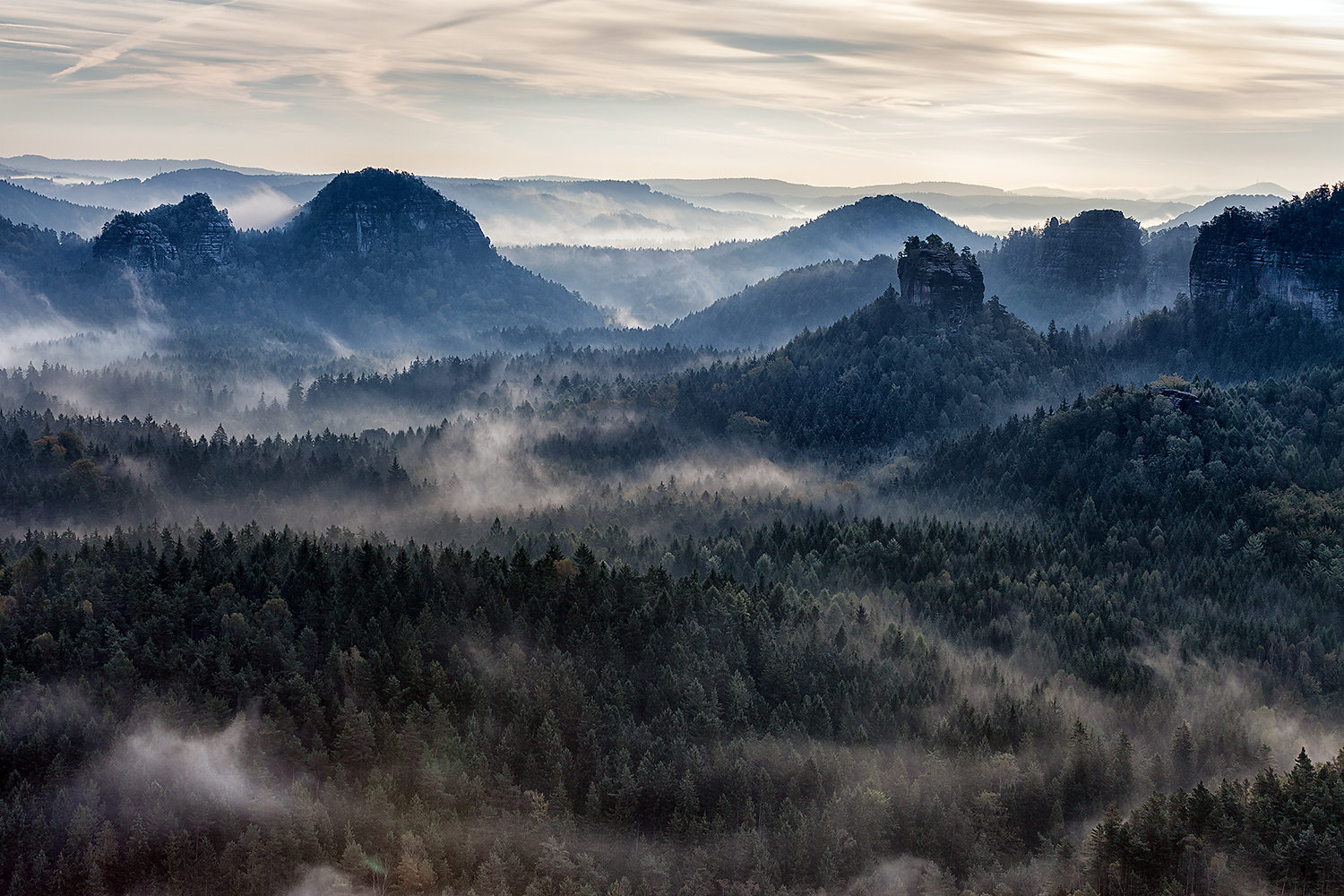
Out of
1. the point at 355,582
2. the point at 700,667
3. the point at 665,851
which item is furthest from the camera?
the point at 355,582

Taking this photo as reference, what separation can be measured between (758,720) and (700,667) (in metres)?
9.94

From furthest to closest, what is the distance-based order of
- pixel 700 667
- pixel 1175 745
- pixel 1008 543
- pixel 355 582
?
pixel 1008 543 → pixel 355 582 → pixel 700 667 → pixel 1175 745

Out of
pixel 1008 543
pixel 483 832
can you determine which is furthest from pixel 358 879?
pixel 1008 543

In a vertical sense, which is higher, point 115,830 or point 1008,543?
point 1008,543

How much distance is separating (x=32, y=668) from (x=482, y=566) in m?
58.2

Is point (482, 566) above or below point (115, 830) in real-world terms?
above

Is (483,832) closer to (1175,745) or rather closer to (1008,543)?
(1175,745)

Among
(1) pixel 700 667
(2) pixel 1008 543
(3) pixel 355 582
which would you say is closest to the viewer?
(1) pixel 700 667

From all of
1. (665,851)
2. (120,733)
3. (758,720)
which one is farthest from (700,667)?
(120,733)

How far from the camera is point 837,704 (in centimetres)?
14775

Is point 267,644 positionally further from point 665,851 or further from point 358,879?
point 665,851

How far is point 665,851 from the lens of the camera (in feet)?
409

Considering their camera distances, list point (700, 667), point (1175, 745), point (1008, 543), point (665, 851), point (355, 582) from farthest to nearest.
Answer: point (1008, 543), point (355, 582), point (700, 667), point (1175, 745), point (665, 851)

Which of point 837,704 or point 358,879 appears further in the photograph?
point 837,704
